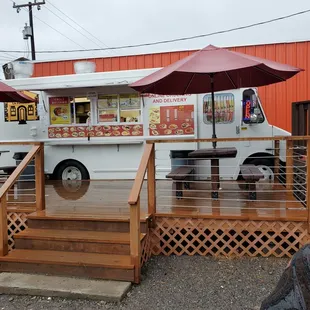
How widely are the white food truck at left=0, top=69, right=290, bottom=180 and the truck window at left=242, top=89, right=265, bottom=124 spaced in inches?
0.8

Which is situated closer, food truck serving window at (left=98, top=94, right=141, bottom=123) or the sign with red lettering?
the sign with red lettering

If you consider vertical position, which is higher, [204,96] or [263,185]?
[204,96]

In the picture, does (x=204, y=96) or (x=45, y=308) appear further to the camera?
(x=204, y=96)

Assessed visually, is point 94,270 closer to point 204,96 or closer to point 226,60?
point 226,60

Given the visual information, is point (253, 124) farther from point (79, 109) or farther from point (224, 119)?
point (79, 109)

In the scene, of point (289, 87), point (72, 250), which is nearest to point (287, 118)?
point (289, 87)

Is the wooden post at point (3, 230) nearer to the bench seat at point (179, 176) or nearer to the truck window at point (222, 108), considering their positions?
the bench seat at point (179, 176)

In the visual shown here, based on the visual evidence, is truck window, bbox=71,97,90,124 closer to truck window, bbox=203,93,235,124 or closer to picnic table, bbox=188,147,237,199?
truck window, bbox=203,93,235,124

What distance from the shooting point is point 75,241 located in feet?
14.1

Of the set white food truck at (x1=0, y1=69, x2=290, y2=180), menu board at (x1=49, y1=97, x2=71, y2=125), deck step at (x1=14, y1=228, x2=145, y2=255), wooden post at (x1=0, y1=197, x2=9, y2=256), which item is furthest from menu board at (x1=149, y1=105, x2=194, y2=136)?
wooden post at (x1=0, y1=197, x2=9, y2=256)

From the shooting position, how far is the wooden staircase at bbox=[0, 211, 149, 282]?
154 inches

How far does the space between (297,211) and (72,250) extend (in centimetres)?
286

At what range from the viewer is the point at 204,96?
753 cm

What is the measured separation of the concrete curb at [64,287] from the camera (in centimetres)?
356
